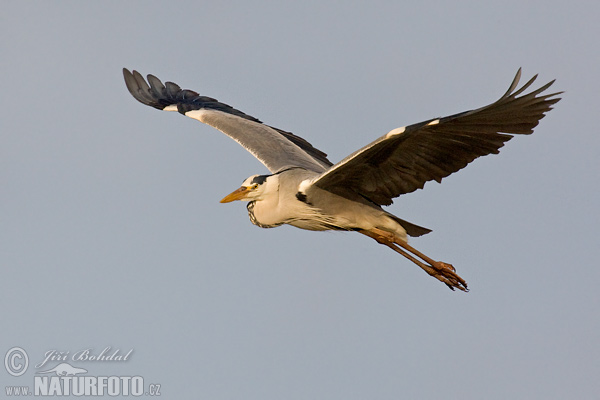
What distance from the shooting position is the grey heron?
7.99 m

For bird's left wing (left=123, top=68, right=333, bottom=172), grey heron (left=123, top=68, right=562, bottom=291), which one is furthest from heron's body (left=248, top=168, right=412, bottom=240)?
bird's left wing (left=123, top=68, right=333, bottom=172)

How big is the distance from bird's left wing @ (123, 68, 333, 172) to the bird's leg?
4.25 ft

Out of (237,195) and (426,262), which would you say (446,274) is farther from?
(237,195)

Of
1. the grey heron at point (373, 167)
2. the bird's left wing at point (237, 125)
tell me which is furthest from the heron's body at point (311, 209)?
the bird's left wing at point (237, 125)

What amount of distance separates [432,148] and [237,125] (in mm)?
3803

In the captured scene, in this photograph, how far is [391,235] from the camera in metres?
9.66

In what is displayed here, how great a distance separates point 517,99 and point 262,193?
121 inches

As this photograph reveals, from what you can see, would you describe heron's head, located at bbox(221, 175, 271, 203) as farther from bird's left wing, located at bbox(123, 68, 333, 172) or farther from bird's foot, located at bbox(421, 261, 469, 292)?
bird's foot, located at bbox(421, 261, 469, 292)

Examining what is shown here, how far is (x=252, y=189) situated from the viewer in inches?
386

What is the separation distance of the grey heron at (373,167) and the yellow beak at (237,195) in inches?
0.5

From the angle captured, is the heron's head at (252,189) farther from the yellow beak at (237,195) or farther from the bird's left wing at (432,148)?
the bird's left wing at (432,148)

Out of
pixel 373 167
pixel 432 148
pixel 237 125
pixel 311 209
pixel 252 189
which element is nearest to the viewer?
pixel 432 148

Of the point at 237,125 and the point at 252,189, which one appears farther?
the point at 237,125

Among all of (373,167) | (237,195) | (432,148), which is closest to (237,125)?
(237,195)
